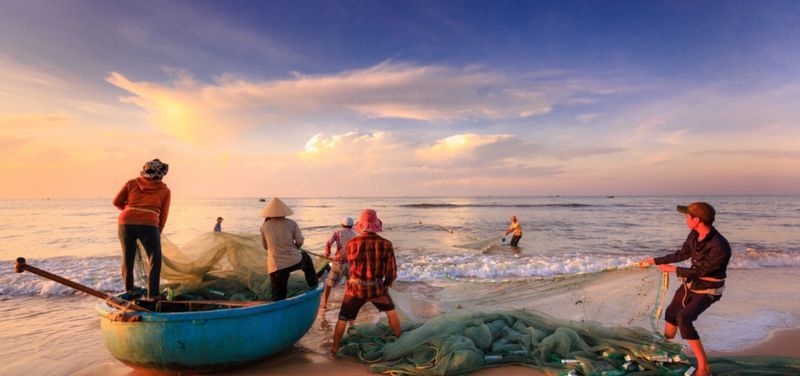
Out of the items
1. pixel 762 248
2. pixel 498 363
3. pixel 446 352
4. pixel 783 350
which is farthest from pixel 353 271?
pixel 762 248

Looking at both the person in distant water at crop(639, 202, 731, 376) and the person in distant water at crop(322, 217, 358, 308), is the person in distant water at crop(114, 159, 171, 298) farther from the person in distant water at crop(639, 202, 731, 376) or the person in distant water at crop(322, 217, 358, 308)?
the person in distant water at crop(639, 202, 731, 376)

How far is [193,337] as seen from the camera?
393cm

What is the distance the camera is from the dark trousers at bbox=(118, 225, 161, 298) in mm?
4750

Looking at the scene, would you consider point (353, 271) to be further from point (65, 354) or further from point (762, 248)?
point (762, 248)

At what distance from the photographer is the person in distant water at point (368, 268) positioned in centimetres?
461

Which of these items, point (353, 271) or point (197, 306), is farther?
point (197, 306)

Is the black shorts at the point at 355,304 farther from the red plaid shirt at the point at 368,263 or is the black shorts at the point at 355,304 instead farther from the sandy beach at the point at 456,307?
the sandy beach at the point at 456,307

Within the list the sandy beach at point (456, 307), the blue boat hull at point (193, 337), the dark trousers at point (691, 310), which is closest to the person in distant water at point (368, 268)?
the sandy beach at point (456, 307)

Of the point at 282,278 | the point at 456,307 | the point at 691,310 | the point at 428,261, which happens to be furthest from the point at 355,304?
the point at 428,261

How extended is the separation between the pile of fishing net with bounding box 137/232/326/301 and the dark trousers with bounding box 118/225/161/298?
1.70 feet

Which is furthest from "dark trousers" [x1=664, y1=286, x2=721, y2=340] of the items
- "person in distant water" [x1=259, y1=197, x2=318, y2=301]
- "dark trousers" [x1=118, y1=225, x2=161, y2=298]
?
"dark trousers" [x1=118, y1=225, x2=161, y2=298]

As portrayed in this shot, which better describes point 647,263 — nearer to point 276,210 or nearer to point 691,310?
point 691,310

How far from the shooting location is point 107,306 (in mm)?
4184

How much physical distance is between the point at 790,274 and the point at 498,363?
10878 millimetres
